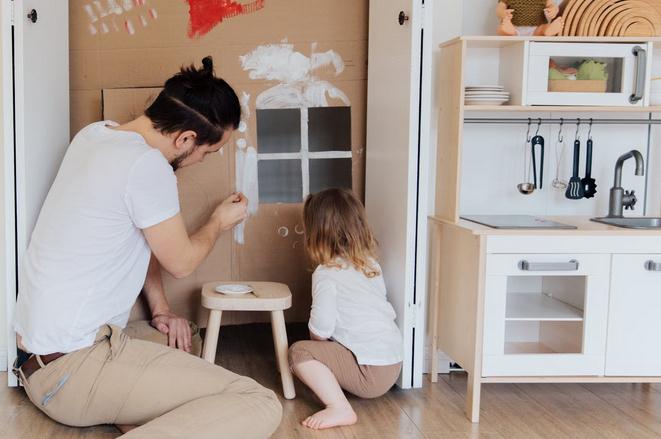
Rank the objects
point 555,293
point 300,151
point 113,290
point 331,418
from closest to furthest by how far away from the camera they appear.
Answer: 1. point 113,290
2. point 331,418
3. point 555,293
4. point 300,151

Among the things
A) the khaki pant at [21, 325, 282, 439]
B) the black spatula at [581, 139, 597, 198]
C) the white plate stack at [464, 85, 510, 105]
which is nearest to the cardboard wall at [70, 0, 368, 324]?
the white plate stack at [464, 85, 510, 105]

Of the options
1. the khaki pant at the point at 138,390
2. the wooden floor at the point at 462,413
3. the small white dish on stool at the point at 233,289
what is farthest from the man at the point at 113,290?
the small white dish on stool at the point at 233,289

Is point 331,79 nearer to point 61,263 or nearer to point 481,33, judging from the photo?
point 481,33

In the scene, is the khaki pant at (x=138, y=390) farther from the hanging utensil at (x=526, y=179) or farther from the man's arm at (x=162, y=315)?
the hanging utensil at (x=526, y=179)

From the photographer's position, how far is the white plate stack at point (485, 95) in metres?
2.48

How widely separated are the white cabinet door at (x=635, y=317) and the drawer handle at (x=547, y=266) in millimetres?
141

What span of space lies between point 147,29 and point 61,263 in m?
1.09

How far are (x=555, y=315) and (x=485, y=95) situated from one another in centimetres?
74

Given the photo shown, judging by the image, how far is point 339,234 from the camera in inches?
94.4

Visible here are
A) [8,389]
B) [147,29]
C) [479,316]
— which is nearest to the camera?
[479,316]

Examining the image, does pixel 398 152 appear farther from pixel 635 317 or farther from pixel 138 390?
pixel 138 390

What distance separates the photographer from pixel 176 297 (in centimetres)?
276

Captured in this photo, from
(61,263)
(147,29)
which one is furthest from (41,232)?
(147,29)

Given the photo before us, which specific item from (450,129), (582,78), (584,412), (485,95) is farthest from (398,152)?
(584,412)
